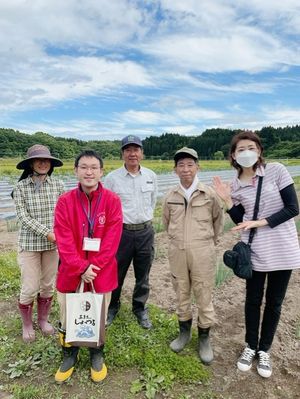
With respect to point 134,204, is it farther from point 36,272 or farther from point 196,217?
point 36,272

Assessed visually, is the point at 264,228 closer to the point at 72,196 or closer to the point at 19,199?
the point at 72,196

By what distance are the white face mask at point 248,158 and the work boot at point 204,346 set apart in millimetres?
1471

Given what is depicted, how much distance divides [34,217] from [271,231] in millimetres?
2049

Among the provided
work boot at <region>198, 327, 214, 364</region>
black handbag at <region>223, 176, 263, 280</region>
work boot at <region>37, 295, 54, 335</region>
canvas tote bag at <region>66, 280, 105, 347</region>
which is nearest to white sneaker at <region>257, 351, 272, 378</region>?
work boot at <region>198, 327, 214, 364</region>

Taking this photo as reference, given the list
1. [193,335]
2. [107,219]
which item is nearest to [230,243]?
[193,335]

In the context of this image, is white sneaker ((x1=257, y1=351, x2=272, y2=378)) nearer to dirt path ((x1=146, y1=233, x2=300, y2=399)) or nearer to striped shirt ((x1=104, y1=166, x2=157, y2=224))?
dirt path ((x1=146, y1=233, x2=300, y2=399))

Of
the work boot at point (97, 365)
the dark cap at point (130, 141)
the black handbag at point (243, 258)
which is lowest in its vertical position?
the work boot at point (97, 365)

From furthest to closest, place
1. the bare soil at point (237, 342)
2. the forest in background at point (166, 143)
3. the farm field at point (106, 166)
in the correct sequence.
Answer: the forest in background at point (166, 143)
the farm field at point (106, 166)
the bare soil at point (237, 342)

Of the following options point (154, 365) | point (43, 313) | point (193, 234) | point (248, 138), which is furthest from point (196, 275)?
point (43, 313)

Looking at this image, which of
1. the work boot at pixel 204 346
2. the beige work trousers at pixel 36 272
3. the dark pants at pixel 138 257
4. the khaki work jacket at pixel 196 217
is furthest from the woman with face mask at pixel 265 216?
the beige work trousers at pixel 36 272

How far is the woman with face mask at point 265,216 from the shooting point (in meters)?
2.56

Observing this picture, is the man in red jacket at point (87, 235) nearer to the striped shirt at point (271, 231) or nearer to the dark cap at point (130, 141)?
the dark cap at point (130, 141)

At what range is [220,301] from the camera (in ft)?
13.5

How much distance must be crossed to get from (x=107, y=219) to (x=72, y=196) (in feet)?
1.05
